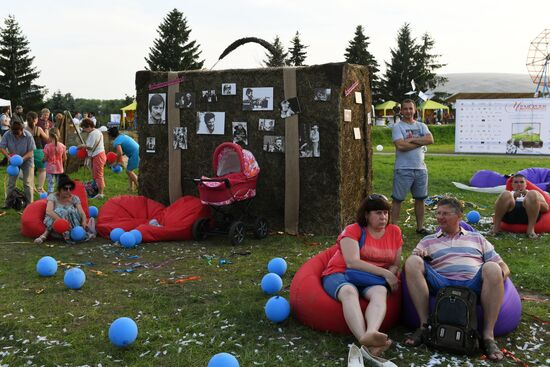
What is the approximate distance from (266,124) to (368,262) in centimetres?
431

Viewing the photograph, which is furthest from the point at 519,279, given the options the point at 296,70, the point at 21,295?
the point at 21,295

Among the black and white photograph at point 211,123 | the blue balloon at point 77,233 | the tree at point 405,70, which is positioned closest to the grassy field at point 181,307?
the blue balloon at point 77,233

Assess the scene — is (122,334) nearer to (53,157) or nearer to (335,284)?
(335,284)

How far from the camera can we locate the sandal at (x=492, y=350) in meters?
3.80

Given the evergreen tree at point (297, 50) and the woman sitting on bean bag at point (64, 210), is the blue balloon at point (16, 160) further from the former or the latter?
the evergreen tree at point (297, 50)

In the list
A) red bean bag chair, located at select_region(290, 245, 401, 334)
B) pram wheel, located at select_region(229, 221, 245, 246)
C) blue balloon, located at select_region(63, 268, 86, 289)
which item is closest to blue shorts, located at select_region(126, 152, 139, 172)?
pram wheel, located at select_region(229, 221, 245, 246)

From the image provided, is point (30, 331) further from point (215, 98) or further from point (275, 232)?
point (215, 98)

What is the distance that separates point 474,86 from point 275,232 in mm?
72168

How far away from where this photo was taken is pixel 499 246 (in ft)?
23.7

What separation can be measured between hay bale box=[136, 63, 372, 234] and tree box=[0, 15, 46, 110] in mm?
48166

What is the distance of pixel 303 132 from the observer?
819 cm

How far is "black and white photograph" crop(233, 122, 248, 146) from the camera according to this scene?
8.58 m

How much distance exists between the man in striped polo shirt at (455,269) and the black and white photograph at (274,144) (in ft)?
13.5

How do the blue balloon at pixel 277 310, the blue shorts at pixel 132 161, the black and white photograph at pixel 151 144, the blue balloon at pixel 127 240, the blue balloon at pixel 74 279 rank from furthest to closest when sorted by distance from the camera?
the blue shorts at pixel 132 161
the black and white photograph at pixel 151 144
the blue balloon at pixel 127 240
the blue balloon at pixel 74 279
the blue balloon at pixel 277 310
